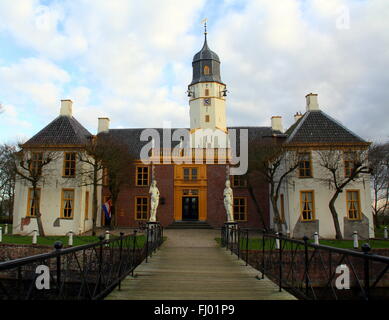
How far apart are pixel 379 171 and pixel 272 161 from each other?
33.2 feet

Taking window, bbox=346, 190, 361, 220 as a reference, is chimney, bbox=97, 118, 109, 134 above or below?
above

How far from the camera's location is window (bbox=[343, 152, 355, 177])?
64.0ft

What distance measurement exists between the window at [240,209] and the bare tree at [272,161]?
5006mm

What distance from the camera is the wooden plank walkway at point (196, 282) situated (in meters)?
6.40

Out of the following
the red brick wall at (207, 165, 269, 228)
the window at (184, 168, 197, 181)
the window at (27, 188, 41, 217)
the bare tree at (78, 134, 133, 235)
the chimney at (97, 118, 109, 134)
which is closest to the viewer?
the bare tree at (78, 134, 133, 235)

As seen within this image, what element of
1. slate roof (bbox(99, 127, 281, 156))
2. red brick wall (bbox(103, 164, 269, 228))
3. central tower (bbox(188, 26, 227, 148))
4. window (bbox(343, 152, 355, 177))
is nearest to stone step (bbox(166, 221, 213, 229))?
red brick wall (bbox(103, 164, 269, 228))

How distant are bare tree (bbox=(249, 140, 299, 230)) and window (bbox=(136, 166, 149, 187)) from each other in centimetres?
886

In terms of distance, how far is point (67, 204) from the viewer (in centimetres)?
2172

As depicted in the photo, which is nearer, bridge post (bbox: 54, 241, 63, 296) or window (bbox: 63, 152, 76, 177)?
bridge post (bbox: 54, 241, 63, 296)

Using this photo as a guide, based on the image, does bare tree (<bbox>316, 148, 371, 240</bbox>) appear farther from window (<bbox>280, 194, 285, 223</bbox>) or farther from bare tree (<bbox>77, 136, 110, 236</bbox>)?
bare tree (<bbox>77, 136, 110, 236</bbox>)

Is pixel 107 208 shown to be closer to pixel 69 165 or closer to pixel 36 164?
pixel 69 165

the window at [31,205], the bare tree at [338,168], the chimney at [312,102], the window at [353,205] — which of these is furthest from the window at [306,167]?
the window at [31,205]

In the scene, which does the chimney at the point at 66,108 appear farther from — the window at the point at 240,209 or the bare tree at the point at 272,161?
the window at the point at 240,209
